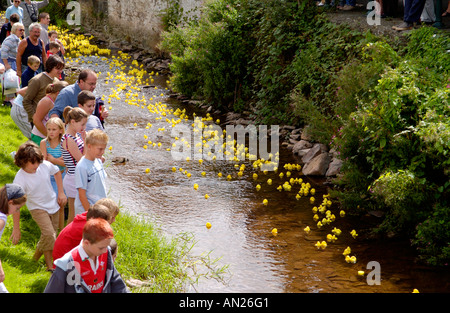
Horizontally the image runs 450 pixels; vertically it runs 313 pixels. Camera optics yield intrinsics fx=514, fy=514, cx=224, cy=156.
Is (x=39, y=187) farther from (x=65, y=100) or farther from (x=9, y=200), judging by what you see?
(x=65, y=100)

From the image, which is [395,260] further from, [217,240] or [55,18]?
[55,18]

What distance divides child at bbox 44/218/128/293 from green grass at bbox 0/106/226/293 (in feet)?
5.39

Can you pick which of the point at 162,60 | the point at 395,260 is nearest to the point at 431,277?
the point at 395,260

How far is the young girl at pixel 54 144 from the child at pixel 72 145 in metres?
0.16

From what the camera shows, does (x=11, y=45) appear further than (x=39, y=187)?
Yes

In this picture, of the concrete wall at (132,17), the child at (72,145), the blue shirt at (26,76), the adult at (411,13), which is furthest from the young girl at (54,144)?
the concrete wall at (132,17)

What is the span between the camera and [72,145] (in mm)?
6207

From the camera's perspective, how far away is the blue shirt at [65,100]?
7.02 metres

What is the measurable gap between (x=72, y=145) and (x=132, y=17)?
1650 cm

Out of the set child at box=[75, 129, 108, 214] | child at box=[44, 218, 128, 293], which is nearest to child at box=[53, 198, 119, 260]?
child at box=[44, 218, 128, 293]

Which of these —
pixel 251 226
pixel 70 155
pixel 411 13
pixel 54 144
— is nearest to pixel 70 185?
pixel 70 155

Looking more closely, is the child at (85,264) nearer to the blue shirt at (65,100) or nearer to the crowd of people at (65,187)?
the crowd of people at (65,187)

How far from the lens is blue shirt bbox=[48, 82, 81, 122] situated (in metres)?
7.02
